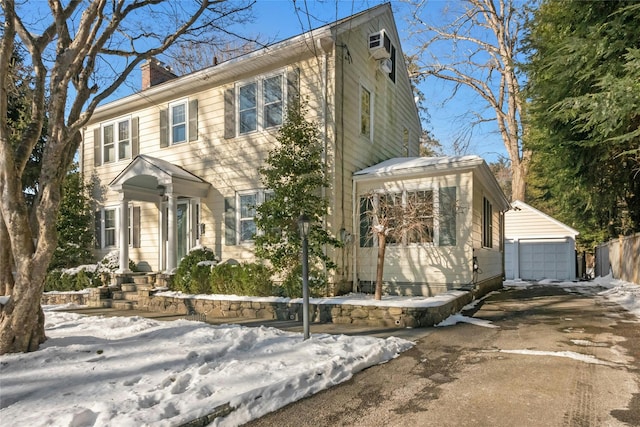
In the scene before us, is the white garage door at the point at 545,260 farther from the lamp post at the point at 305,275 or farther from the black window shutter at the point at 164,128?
the lamp post at the point at 305,275

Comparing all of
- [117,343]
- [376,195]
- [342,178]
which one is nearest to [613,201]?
[376,195]

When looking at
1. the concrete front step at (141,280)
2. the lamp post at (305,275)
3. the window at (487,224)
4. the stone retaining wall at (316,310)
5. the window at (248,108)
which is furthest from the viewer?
the window at (487,224)

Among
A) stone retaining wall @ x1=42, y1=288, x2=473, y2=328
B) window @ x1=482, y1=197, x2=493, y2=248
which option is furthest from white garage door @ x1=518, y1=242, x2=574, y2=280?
stone retaining wall @ x1=42, y1=288, x2=473, y2=328

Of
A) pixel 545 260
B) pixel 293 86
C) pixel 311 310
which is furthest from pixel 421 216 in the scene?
pixel 545 260

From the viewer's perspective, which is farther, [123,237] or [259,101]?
[123,237]

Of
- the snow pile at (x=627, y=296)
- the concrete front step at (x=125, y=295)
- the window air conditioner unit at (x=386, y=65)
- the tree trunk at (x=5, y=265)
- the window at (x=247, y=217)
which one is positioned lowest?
the snow pile at (x=627, y=296)

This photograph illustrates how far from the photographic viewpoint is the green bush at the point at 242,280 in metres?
8.84

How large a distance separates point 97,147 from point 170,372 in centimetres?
1217

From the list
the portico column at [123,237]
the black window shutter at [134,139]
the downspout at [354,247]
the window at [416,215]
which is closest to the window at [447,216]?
the window at [416,215]

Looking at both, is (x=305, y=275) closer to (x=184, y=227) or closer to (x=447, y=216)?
(x=447, y=216)

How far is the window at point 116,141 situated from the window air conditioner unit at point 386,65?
809 centimetres

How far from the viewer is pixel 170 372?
4.17 metres

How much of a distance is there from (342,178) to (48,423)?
24.1ft

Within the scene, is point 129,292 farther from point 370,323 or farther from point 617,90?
point 617,90
